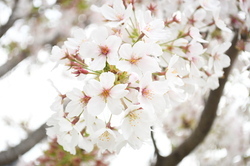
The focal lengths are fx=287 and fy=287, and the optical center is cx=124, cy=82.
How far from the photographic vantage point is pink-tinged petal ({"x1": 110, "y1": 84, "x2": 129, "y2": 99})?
32.8 inches

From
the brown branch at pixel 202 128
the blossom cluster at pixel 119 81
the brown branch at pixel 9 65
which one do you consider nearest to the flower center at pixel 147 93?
the blossom cluster at pixel 119 81

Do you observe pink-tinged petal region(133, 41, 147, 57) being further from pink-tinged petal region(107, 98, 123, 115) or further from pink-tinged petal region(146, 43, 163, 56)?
pink-tinged petal region(107, 98, 123, 115)

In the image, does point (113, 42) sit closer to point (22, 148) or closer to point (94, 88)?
point (94, 88)

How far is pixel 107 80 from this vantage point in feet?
2.82

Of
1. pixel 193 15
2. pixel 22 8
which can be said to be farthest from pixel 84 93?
pixel 22 8

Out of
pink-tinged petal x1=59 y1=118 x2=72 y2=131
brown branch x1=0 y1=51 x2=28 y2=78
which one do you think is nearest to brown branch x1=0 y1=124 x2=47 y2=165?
brown branch x1=0 y1=51 x2=28 y2=78

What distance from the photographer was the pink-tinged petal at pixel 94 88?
2.84ft

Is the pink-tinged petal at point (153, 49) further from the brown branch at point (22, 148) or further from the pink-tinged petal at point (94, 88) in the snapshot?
the brown branch at point (22, 148)

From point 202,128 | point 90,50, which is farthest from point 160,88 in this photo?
point 202,128

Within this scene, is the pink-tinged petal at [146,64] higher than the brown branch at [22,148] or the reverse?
higher

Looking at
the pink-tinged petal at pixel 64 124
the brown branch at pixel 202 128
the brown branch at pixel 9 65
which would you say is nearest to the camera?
the pink-tinged petal at pixel 64 124

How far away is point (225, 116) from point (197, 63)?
→ 3.15 meters

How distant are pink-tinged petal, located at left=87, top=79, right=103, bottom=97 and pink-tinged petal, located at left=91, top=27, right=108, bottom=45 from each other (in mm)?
134

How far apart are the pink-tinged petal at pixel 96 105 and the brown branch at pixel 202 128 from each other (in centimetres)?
142
